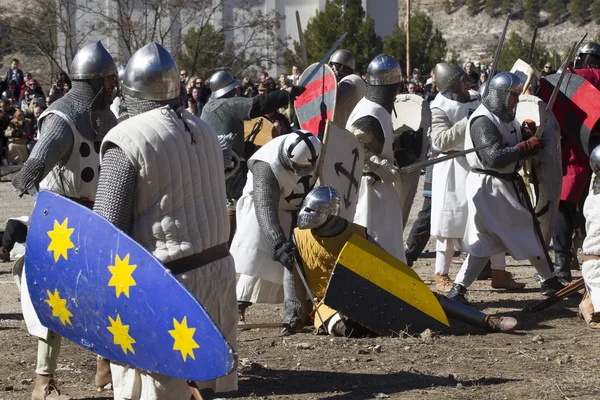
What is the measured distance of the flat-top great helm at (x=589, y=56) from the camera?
9180 millimetres

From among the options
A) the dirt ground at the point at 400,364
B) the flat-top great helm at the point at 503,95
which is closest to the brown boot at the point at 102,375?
the dirt ground at the point at 400,364

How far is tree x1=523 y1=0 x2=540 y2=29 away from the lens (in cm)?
8100

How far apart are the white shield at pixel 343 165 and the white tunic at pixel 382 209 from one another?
40 centimetres

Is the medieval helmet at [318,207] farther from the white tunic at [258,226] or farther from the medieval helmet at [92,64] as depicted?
the medieval helmet at [92,64]

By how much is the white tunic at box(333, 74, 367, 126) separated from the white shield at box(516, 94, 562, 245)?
1212mm

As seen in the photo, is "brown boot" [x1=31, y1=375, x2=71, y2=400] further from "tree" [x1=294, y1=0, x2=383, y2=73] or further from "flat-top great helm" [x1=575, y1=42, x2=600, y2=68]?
"tree" [x1=294, y1=0, x2=383, y2=73]

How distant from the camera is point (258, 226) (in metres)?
6.98

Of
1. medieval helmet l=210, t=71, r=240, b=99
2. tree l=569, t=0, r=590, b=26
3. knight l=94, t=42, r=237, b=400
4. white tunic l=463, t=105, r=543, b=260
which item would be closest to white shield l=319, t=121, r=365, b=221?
white tunic l=463, t=105, r=543, b=260

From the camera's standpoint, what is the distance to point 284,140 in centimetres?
667

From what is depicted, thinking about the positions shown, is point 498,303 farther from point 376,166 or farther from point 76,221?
point 76,221

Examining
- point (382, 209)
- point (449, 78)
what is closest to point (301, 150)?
point (382, 209)

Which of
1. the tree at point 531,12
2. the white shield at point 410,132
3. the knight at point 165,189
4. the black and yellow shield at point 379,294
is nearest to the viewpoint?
the knight at point 165,189

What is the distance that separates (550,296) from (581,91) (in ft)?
6.14

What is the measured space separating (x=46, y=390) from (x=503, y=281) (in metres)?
4.24
